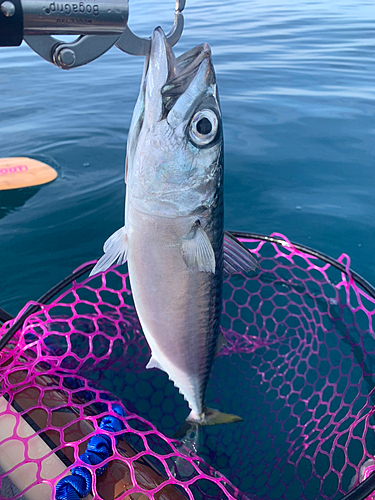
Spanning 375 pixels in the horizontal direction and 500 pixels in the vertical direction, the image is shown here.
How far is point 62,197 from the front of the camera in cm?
475

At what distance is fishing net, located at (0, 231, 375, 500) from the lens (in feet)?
6.15

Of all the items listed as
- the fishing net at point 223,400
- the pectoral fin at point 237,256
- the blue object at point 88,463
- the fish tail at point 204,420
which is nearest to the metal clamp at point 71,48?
the pectoral fin at point 237,256

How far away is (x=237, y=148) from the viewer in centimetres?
607

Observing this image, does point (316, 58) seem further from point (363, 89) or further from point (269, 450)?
point (269, 450)

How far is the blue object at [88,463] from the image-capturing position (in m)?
1.65

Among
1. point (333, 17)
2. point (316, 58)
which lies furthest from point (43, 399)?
point (333, 17)

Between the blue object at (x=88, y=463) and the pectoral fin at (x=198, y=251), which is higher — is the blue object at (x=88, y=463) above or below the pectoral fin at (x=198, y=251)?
below

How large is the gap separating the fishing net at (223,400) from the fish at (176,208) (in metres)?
0.65

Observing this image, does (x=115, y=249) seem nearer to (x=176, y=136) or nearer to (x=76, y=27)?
(x=176, y=136)

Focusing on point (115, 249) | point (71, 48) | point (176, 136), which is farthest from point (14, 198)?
point (176, 136)

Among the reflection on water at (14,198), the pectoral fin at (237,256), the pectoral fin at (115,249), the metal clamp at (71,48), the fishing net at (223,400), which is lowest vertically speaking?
the fishing net at (223,400)

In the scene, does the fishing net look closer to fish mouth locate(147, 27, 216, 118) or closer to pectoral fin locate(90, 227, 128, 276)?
pectoral fin locate(90, 227, 128, 276)

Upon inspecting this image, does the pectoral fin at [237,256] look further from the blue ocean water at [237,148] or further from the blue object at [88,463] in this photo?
the blue ocean water at [237,148]

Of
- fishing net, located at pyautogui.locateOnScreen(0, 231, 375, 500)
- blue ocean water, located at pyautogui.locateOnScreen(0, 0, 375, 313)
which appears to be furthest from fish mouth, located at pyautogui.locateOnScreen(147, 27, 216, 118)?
blue ocean water, located at pyautogui.locateOnScreen(0, 0, 375, 313)
